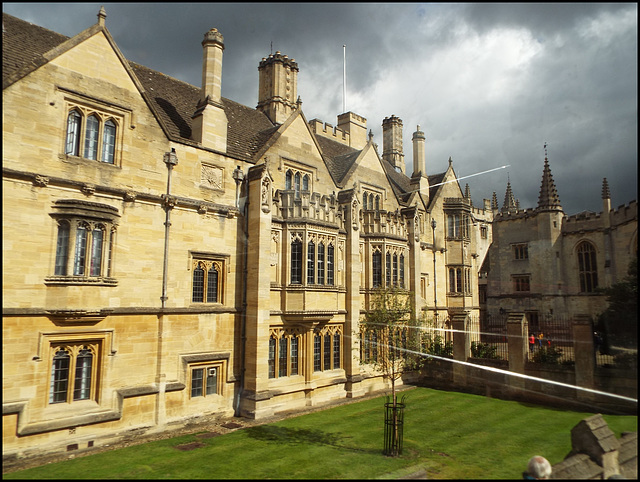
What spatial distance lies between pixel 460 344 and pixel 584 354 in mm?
6959

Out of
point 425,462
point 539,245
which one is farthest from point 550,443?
point 539,245

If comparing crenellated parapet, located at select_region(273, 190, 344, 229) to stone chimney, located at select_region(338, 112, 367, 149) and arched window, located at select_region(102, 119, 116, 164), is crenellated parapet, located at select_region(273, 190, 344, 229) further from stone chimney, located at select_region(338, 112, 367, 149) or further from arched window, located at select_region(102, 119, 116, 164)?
stone chimney, located at select_region(338, 112, 367, 149)

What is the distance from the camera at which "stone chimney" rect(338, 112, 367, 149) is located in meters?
36.4

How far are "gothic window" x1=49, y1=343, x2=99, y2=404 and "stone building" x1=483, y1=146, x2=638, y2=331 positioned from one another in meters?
18.6

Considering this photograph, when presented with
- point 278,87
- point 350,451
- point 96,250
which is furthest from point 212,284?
point 278,87

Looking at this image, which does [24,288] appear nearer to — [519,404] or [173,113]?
[173,113]

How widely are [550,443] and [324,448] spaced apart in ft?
23.8

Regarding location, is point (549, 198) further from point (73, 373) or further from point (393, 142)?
point (73, 373)

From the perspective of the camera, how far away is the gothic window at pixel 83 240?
13.5 metres

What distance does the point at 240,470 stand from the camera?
458 inches

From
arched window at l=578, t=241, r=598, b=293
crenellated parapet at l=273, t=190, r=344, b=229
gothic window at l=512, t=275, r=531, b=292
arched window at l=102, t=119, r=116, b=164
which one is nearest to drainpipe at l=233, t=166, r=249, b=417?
crenellated parapet at l=273, t=190, r=344, b=229

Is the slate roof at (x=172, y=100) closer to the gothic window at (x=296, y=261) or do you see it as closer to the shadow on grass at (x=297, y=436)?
the gothic window at (x=296, y=261)

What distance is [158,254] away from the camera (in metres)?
16.0

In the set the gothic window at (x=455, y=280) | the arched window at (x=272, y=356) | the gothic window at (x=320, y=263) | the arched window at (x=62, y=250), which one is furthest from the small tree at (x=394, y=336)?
the gothic window at (x=455, y=280)
